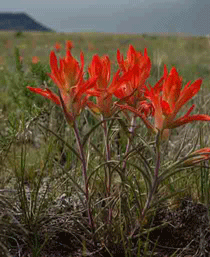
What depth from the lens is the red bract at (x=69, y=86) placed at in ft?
3.18

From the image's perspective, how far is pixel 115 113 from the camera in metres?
1.04

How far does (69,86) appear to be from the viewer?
3.24 feet

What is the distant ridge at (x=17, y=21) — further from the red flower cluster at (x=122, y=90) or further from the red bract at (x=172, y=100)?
the red bract at (x=172, y=100)

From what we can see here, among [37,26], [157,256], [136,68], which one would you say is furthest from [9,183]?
[37,26]

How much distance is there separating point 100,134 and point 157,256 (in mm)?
1157

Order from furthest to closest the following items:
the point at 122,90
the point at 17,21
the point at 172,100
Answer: the point at 17,21
the point at 122,90
the point at 172,100

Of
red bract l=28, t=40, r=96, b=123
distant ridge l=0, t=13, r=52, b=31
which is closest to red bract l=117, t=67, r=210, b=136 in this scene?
red bract l=28, t=40, r=96, b=123

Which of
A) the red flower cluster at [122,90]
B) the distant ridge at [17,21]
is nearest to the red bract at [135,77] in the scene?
the red flower cluster at [122,90]

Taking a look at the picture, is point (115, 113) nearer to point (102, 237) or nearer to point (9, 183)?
point (102, 237)

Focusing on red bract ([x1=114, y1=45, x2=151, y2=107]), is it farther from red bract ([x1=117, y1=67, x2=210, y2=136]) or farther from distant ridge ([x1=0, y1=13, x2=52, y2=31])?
distant ridge ([x1=0, y1=13, x2=52, y2=31])

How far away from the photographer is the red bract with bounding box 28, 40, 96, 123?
97cm

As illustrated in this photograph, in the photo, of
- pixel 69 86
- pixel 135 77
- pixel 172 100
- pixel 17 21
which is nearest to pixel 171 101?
pixel 172 100

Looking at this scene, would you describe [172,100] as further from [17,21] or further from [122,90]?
[17,21]

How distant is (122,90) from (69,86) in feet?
0.54
